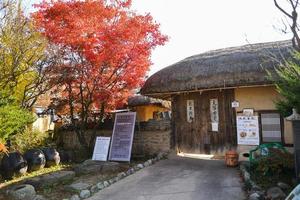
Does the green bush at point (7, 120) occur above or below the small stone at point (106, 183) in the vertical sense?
above

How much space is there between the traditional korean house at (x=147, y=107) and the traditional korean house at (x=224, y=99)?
7944 mm

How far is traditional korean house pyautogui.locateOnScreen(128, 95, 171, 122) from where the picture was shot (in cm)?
2338

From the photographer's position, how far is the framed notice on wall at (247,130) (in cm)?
1255

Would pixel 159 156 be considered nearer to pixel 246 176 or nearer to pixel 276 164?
pixel 246 176

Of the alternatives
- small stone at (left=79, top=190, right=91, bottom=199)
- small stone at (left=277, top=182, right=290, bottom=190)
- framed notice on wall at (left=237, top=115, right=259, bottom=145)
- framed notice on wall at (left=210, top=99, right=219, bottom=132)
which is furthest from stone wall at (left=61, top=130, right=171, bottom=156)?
small stone at (left=277, top=182, right=290, bottom=190)

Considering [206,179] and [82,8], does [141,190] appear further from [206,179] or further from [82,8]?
[82,8]

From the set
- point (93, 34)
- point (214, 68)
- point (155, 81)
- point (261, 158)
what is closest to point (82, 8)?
point (93, 34)

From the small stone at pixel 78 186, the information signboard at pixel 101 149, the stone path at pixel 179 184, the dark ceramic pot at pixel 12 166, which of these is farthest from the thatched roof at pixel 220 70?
the dark ceramic pot at pixel 12 166

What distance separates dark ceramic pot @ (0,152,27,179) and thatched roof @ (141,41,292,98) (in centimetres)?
550

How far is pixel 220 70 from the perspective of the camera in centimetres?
1300

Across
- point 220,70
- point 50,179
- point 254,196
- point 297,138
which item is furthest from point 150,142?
point 254,196

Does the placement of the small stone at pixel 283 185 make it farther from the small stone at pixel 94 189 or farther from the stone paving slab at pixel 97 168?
the stone paving slab at pixel 97 168

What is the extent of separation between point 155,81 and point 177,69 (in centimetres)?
105

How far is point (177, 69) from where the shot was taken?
14289mm
